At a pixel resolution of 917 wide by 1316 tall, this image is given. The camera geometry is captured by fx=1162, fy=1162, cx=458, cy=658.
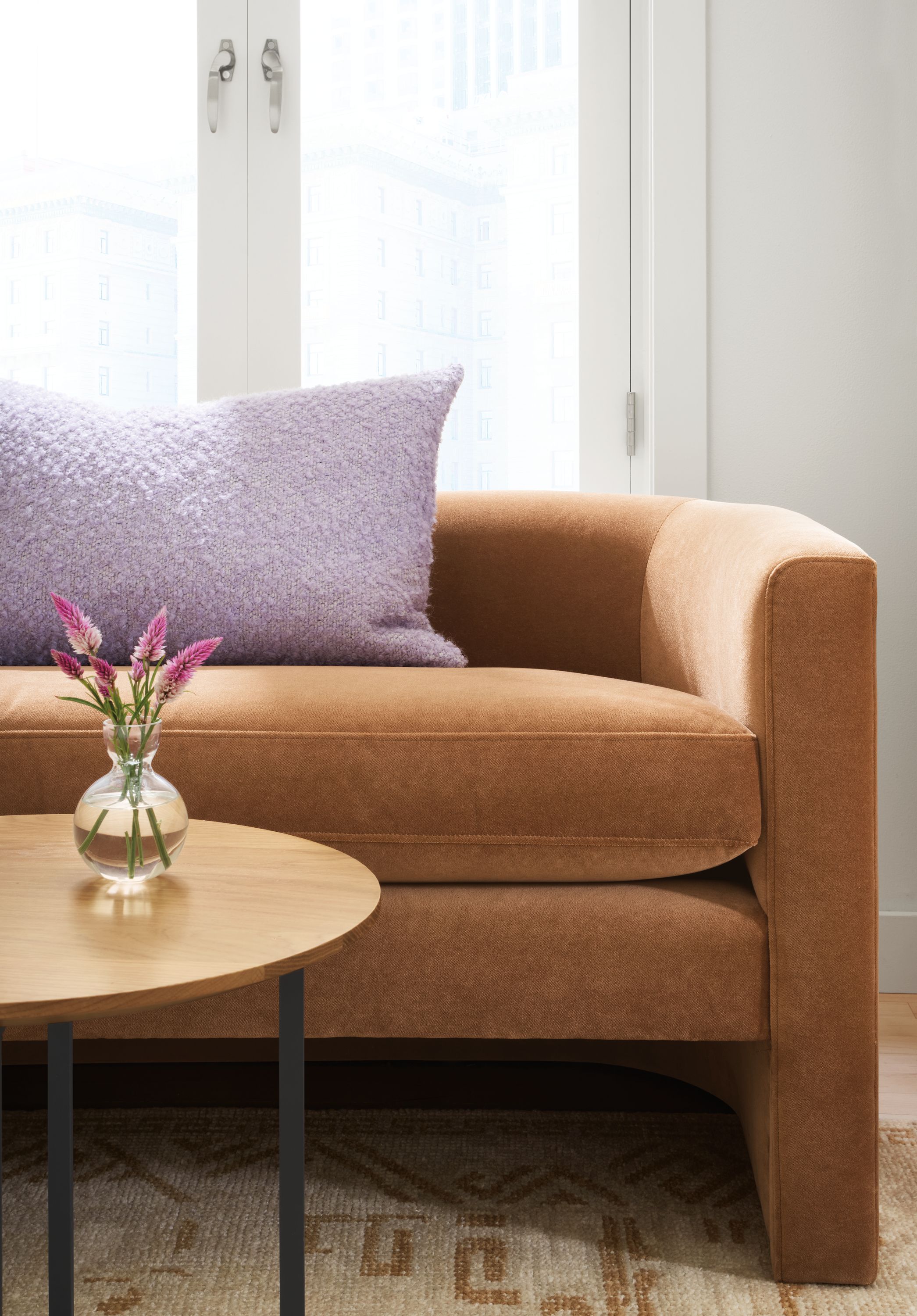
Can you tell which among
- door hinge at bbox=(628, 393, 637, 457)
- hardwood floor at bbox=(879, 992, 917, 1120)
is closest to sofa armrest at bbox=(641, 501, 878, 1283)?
hardwood floor at bbox=(879, 992, 917, 1120)

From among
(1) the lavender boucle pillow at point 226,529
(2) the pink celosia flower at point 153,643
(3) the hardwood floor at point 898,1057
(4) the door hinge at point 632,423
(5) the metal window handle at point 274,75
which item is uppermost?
(5) the metal window handle at point 274,75

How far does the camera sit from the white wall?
6.78ft

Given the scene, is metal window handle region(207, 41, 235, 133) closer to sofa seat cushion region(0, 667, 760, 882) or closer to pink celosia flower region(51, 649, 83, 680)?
sofa seat cushion region(0, 667, 760, 882)

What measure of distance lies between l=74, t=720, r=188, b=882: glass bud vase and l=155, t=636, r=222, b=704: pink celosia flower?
0.03 metres

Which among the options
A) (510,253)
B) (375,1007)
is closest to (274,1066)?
(375,1007)

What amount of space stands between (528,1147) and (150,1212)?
421mm

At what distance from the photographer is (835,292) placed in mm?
2090

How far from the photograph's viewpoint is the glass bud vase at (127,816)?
2.70 ft

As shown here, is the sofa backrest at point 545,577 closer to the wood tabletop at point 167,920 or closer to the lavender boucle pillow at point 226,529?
the lavender boucle pillow at point 226,529

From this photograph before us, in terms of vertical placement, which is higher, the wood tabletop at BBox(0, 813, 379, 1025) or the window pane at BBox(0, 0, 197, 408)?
the window pane at BBox(0, 0, 197, 408)

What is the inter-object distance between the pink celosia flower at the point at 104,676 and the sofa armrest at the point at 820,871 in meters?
0.61

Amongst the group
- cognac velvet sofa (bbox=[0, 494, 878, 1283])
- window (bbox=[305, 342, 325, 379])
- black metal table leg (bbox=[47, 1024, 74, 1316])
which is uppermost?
window (bbox=[305, 342, 325, 379])

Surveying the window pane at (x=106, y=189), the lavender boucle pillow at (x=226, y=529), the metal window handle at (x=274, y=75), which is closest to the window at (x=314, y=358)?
the window pane at (x=106, y=189)

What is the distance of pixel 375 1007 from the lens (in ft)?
3.76
